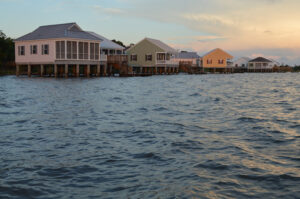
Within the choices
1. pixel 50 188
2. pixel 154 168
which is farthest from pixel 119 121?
pixel 50 188

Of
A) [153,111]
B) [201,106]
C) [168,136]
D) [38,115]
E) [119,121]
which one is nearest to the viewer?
[168,136]

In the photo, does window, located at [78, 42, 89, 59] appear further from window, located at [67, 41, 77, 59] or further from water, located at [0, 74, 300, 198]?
water, located at [0, 74, 300, 198]

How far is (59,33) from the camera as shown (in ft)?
141

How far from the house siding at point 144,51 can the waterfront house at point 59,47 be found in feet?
54.3

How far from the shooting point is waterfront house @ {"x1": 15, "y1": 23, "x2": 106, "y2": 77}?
41969 mm

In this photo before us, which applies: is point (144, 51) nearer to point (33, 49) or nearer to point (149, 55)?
point (149, 55)

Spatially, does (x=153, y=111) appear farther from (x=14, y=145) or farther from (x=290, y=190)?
(x=290, y=190)

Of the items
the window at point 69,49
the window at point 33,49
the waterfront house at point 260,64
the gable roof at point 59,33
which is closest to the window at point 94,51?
the gable roof at point 59,33

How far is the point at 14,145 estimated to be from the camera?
8594 mm

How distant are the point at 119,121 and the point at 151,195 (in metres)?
7.12

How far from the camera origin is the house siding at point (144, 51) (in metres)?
61.1

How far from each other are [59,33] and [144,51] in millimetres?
21760

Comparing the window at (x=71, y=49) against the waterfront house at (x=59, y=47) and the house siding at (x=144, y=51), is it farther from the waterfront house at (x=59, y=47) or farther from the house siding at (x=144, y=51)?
the house siding at (x=144, y=51)

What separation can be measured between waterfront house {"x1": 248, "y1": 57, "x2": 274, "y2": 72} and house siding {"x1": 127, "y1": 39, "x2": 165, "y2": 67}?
2151 inches
